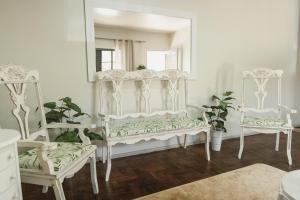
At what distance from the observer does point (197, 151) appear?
2.96 metres

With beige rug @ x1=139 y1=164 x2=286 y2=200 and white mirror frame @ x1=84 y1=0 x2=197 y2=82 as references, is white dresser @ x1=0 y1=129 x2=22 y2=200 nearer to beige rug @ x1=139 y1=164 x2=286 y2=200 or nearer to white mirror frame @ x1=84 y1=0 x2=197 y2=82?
beige rug @ x1=139 y1=164 x2=286 y2=200

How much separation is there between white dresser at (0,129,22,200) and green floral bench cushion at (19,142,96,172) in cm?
14

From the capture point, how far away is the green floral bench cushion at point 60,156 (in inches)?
56.0

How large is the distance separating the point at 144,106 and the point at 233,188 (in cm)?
140

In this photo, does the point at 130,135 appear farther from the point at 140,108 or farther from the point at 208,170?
the point at 208,170

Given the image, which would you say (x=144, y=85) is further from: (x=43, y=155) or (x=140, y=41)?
(x=43, y=155)

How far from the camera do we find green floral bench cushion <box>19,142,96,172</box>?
142cm

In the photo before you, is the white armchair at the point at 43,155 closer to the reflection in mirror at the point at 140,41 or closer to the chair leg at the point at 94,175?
the chair leg at the point at 94,175

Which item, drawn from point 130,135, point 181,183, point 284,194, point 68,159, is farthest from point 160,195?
point 284,194

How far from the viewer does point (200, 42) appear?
3152 mm

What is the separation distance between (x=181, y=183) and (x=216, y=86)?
176 cm

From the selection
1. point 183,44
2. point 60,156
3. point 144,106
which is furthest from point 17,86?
point 183,44

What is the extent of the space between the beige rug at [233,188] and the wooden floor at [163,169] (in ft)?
0.35

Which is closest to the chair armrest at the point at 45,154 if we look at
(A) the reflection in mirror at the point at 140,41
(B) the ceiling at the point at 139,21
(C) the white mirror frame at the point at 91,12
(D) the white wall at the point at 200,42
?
(D) the white wall at the point at 200,42
